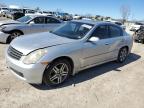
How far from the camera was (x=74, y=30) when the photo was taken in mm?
5926

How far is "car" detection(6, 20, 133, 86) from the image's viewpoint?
4.48m

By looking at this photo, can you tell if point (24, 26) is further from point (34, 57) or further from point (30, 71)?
point (30, 71)

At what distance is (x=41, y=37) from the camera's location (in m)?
5.49

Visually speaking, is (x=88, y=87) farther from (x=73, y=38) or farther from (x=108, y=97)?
(x=73, y=38)

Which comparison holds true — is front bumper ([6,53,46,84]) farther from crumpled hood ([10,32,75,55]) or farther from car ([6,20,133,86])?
crumpled hood ([10,32,75,55])

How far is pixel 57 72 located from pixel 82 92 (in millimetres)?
770

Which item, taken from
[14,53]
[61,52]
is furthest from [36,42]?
[61,52]

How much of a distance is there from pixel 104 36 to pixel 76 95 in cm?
242

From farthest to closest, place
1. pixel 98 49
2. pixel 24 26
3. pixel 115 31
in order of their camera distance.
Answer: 1. pixel 24 26
2. pixel 115 31
3. pixel 98 49

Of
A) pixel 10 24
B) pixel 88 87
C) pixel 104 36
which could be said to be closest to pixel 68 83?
pixel 88 87

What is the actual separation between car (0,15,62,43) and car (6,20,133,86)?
4104 millimetres

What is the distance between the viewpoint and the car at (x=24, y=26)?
30.9 ft

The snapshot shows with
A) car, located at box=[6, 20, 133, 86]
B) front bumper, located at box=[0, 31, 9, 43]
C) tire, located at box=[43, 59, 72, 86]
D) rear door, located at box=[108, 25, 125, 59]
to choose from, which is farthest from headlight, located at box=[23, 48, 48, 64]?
front bumper, located at box=[0, 31, 9, 43]

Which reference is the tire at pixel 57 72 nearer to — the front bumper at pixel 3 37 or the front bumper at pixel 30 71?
the front bumper at pixel 30 71
